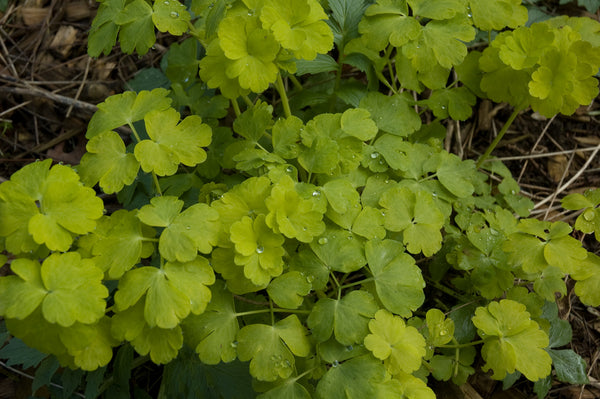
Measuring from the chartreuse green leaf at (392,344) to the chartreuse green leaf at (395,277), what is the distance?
44 mm

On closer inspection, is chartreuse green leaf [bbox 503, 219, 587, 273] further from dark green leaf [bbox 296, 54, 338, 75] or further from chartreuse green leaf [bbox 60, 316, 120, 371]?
chartreuse green leaf [bbox 60, 316, 120, 371]

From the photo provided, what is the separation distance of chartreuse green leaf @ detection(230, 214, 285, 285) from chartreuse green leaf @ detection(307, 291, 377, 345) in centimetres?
18

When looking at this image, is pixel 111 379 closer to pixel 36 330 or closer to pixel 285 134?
pixel 36 330

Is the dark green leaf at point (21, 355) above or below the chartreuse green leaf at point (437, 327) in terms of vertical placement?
below

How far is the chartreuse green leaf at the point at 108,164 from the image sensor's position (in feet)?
5.01

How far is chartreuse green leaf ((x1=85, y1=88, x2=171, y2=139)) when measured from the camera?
5.36ft

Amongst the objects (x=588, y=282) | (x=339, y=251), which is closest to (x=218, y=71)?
(x=339, y=251)

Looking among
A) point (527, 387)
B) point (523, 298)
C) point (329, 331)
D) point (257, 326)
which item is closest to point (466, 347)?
point (523, 298)

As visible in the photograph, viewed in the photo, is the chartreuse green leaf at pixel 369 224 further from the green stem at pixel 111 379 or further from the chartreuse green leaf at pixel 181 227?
the green stem at pixel 111 379

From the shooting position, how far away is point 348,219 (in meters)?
1.60

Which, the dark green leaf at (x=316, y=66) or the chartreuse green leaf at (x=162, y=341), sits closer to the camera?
the chartreuse green leaf at (x=162, y=341)

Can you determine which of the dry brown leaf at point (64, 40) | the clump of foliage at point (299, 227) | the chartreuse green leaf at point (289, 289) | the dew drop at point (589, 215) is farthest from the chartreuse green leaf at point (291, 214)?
the dry brown leaf at point (64, 40)

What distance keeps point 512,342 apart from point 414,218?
49 cm

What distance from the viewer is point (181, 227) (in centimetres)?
136
